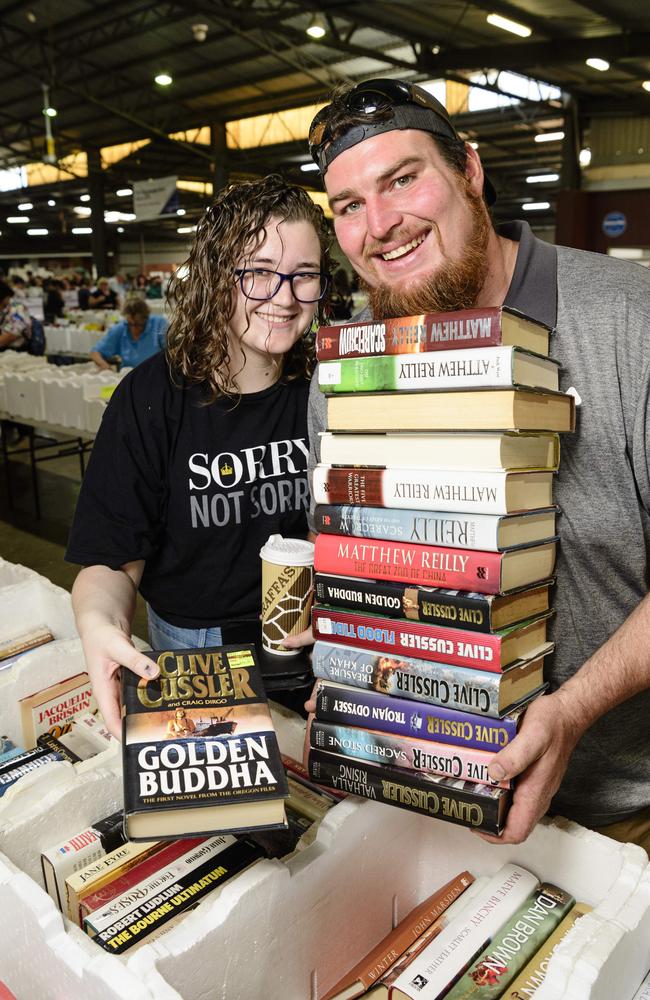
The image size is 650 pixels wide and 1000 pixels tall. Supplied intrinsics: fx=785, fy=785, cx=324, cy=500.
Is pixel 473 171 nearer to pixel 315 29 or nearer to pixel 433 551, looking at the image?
pixel 433 551

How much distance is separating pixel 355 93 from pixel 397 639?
30.0 inches

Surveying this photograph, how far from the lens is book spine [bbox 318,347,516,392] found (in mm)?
833

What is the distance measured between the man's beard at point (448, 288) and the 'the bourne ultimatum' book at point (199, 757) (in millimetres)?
552

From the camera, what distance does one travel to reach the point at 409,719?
0.93 m

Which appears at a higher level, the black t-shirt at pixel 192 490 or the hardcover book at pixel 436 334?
the hardcover book at pixel 436 334

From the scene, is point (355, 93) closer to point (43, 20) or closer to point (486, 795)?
point (486, 795)

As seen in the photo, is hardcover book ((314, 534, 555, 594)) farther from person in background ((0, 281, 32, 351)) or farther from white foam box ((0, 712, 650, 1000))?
person in background ((0, 281, 32, 351))

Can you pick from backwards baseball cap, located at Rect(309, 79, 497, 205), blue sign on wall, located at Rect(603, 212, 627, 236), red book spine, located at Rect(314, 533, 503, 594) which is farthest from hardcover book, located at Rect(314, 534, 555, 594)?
blue sign on wall, located at Rect(603, 212, 627, 236)

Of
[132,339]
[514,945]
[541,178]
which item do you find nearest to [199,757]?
[514,945]

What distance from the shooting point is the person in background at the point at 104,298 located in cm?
1386

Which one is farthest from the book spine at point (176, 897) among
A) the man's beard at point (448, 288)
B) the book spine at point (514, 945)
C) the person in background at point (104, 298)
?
the person in background at point (104, 298)

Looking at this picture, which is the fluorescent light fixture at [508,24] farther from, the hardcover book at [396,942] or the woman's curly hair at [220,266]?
the hardcover book at [396,942]

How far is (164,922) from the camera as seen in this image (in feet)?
3.09

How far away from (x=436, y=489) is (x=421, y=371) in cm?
13
